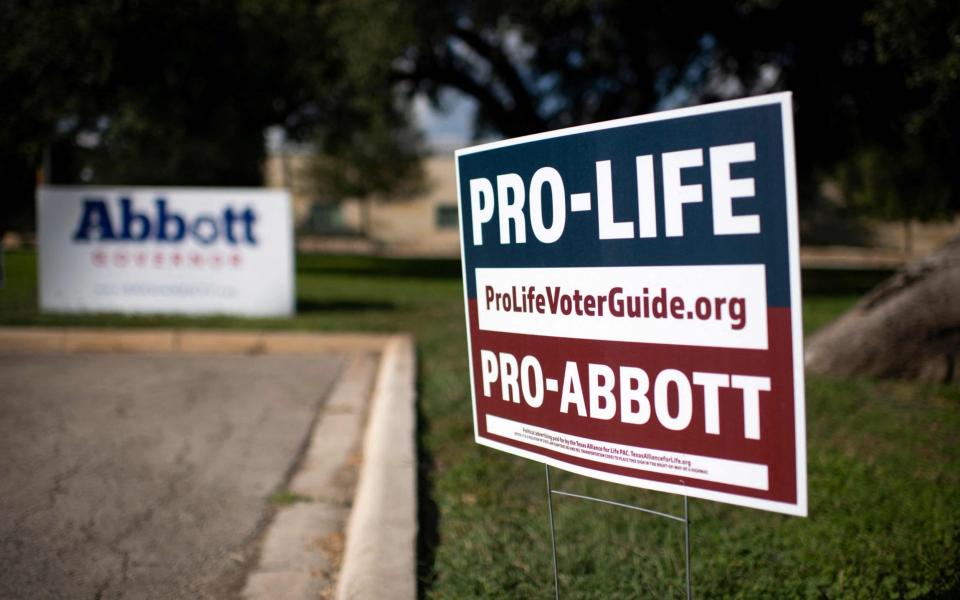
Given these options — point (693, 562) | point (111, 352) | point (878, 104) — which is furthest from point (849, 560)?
point (878, 104)

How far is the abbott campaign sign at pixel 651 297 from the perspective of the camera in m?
1.90

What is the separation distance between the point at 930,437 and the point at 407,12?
1067cm

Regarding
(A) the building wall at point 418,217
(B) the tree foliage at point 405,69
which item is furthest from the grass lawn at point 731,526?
Answer: (A) the building wall at point 418,217

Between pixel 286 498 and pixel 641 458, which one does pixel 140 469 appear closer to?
pixel 286 498

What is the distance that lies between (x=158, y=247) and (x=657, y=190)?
8.78 meters

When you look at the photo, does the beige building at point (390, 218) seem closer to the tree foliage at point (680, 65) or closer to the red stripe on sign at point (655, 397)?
the tree foliage at point (680, 65)

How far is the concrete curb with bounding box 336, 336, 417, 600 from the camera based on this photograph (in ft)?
8.99

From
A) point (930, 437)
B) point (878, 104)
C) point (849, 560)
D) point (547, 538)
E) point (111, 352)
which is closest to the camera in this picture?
point (849, 560)

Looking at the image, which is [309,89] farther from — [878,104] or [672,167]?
[672,167]

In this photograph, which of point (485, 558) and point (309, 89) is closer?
point (485, 558)

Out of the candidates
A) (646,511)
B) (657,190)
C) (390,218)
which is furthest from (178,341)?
(390,218)

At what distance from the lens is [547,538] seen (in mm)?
3211

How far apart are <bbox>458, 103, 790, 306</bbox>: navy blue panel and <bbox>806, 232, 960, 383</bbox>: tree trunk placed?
4.87 metres

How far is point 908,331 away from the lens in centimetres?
613
